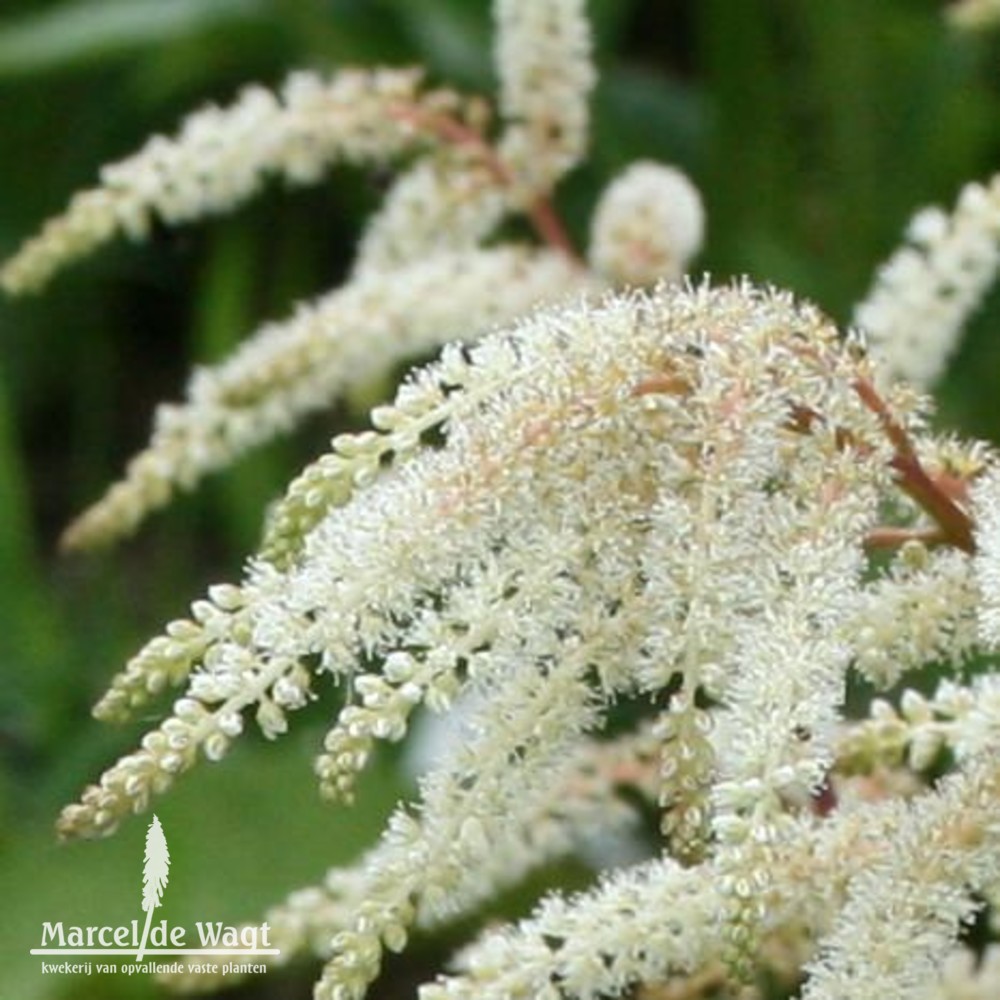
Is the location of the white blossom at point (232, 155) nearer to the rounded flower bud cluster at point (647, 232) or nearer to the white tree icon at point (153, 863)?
the rounded flower bud cluster at point (647, 232)

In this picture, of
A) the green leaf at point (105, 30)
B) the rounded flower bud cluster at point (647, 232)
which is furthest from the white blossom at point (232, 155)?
the green leaf at point (105, 30)

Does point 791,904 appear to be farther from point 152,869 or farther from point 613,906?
point 152,869

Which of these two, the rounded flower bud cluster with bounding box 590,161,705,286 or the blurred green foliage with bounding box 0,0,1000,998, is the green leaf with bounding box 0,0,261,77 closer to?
the blurred green foliage with bounding box 0,0,1000,998

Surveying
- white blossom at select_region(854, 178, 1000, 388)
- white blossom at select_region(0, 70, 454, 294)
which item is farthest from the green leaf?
white blossom at select_region(854, 178, 1000, 388)

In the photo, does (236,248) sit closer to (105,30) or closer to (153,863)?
(105,30)

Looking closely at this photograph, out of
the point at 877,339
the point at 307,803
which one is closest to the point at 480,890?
the point at 877,339

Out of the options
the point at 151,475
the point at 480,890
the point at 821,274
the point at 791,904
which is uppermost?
the point at 821,274

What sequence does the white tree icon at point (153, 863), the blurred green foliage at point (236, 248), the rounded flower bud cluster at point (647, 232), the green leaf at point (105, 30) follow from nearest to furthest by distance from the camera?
the white tree icon at point (153, 863)
the rounded flower bud cluster at point (647, 232)
the blurred green foliage at point (236, 248)
the green leaf at point (105, 30)

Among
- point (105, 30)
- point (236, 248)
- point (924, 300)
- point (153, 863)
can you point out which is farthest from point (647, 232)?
point (236, 248)
